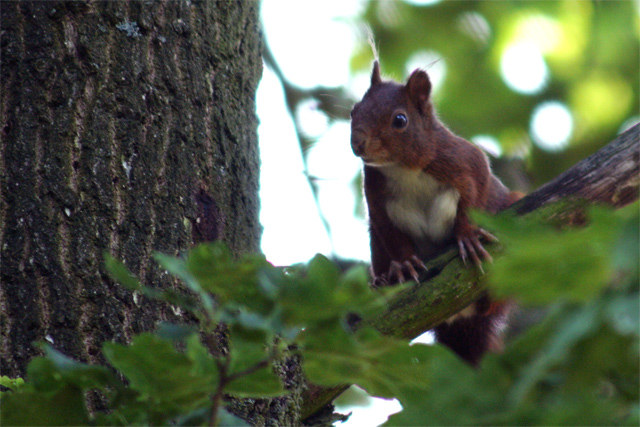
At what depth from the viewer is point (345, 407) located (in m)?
3.94

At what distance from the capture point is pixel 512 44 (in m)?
4.53

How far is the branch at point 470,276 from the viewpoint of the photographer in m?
1.86

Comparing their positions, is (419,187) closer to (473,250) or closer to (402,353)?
(473,250)

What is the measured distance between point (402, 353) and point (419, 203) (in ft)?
7.79

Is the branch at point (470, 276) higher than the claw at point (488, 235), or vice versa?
the claw at point (488, 235)

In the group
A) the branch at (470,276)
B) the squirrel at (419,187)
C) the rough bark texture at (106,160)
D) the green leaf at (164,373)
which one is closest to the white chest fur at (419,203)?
the squirrel at (419,187)

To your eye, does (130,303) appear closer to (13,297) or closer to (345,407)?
(13,297)

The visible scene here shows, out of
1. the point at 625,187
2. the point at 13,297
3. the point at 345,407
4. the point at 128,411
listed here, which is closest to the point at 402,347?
the point at 128,411

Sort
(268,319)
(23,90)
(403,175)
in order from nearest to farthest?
(268,319), (23,90), (403,175)

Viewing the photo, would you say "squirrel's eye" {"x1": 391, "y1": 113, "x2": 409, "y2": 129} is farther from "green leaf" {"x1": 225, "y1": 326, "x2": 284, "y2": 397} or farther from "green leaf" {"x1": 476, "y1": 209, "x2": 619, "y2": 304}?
"green leaf" {"x1": 476, "y1": 209, "x2": 619, "y2": 304}

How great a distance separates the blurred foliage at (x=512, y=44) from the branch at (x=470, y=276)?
2533 mm

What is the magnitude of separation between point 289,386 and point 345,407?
6.96ft

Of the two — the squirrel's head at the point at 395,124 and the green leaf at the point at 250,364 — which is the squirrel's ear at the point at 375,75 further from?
the green leaf at the point at 250,364

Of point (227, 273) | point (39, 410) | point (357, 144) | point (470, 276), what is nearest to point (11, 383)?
point (39, 410)
